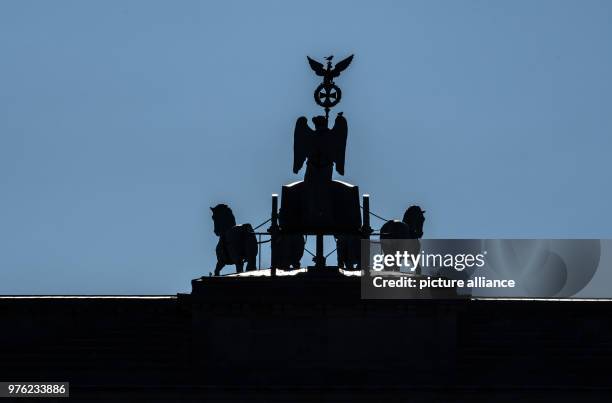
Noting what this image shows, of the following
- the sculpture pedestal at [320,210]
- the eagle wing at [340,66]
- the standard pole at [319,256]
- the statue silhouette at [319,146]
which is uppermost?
the eagle wing at [340,66]

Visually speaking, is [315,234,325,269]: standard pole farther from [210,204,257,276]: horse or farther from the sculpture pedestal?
[210,204,257,276]: horse

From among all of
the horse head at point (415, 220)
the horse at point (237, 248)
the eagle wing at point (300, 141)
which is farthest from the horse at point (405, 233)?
the horse at point (237, 248)

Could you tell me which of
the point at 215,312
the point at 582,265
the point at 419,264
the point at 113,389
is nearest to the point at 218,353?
the point at 215,312

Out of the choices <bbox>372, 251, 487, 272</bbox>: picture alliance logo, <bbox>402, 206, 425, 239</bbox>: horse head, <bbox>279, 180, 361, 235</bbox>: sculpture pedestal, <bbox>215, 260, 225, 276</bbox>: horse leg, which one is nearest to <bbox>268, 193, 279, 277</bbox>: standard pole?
<bbox>279, 180, 361, 235</bbox>: sculpture pedestal

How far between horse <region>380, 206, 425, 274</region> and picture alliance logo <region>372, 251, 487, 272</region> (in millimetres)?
196

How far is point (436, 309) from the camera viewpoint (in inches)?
1479

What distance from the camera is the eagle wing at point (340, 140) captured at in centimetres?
3988

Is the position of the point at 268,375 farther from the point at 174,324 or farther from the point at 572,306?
the point at 572,306

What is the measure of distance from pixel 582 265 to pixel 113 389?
15395mm

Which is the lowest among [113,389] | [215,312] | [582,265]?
Answer: [113,389]

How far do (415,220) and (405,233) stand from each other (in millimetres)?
3421

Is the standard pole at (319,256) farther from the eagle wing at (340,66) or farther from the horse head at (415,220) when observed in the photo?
the horse head at (415,220)

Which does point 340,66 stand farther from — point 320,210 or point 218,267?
point 218,267

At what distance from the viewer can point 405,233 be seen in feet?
140
